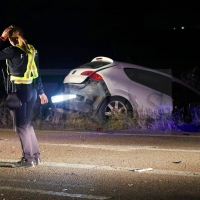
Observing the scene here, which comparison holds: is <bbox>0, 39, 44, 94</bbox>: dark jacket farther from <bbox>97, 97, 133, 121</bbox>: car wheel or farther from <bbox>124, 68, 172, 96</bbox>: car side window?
<bbox>124, 68, 172, 96</bbox>: car side window

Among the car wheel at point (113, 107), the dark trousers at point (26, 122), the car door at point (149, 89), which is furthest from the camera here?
the car door at point (149, 89)

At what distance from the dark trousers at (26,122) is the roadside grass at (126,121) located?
4.90m

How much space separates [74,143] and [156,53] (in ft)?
66.7

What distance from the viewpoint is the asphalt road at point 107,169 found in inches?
249

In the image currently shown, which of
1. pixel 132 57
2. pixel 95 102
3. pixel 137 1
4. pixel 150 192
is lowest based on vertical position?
pixel 150 192

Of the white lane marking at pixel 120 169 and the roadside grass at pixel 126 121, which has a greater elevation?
the roadside grass at pixel 126 121

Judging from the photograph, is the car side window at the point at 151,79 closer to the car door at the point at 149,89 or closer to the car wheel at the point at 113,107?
the car door at the point at 149,89

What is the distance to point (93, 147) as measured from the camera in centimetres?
959

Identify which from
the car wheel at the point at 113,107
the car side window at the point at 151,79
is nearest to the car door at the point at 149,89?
the car side window at the point at 151,79

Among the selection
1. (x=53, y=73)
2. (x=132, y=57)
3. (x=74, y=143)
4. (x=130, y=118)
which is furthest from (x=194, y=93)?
(x=132, y=57)

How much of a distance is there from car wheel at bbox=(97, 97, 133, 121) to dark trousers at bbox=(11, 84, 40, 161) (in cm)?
527

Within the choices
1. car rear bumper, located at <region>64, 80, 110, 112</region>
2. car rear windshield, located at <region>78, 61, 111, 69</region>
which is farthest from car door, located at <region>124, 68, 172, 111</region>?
car rear bumper, located at <region>64, 80, 110, 112</region>

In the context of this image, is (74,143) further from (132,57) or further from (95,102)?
(132,57)

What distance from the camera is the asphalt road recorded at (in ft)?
20.7
